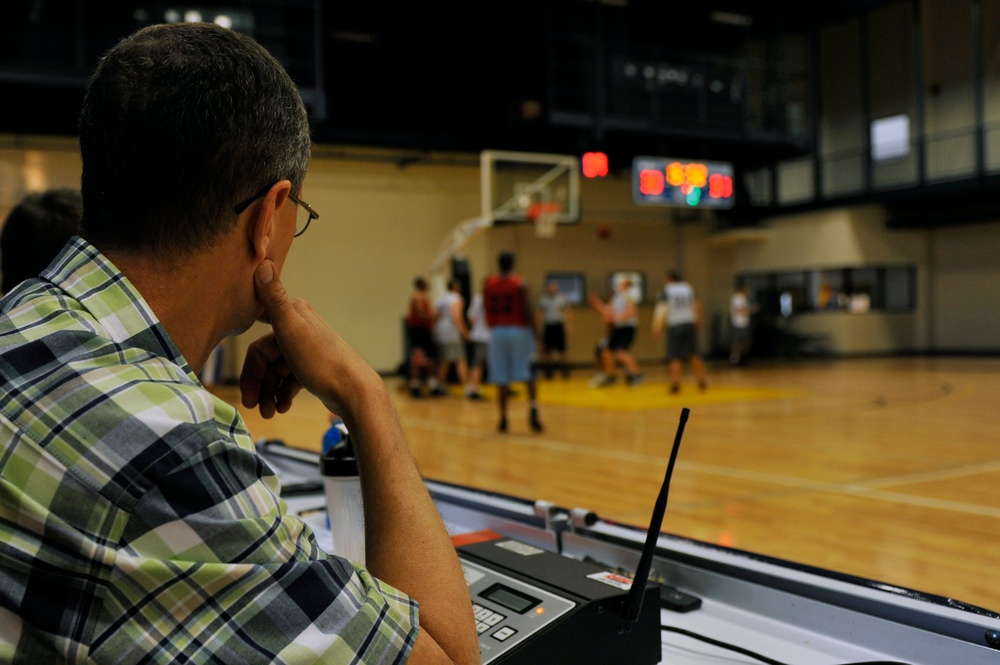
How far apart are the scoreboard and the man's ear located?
34.6 feet

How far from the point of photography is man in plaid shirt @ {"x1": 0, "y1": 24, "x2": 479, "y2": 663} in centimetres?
51

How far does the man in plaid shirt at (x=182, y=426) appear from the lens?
0.51 m

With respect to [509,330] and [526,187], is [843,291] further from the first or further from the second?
[509,330]

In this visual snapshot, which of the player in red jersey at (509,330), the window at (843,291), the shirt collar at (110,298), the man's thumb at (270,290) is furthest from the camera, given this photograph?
the window at (843,291)

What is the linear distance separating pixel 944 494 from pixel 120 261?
13.6 ft

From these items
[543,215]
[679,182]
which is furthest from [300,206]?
[543,215]

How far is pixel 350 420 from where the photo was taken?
72 cm

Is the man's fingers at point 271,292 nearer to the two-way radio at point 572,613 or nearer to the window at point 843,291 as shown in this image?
the two-way radio at point 572,613

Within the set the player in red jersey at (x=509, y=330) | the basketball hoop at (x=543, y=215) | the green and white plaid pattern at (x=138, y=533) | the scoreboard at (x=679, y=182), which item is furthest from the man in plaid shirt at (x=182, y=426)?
the basketball hoop at (x=543, y=215)

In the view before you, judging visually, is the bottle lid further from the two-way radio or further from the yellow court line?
the yellow court line

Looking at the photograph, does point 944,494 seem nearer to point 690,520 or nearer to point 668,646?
point 690,520

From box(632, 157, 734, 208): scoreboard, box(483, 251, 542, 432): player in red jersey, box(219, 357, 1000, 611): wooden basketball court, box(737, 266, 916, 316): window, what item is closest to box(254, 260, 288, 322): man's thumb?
box(219, 357, 1000, 611): wooden basketball court

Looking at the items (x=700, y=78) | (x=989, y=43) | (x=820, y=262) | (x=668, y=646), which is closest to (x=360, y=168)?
(x=700, y=78)

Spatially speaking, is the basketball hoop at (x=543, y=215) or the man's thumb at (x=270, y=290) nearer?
the man's thumb at (x=270, y=290)
